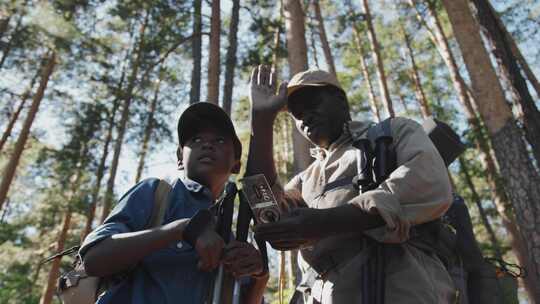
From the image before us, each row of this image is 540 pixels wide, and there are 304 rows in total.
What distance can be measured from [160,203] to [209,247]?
46 cm

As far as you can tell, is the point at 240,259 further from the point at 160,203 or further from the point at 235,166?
the point at 235,166

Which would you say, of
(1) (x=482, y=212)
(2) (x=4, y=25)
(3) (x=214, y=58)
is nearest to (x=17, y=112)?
(2) (x=4, y=25)

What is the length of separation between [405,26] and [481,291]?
1779 centimetres

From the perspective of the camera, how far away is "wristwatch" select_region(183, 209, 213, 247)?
1476mm

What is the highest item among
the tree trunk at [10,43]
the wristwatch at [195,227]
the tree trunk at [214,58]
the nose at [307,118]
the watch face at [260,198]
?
the tree trunk at [10,43]

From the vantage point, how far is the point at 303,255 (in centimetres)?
213

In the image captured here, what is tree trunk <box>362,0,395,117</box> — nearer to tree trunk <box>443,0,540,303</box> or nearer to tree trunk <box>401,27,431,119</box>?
tree trunk <box>401,27,431,119</box>

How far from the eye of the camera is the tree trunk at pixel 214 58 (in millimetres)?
8157

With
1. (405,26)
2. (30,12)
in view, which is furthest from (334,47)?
(30,12)

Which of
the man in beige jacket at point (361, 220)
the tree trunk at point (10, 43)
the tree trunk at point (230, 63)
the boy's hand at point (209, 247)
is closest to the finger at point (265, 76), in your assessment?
the man in beige jacket at point (361, 220)

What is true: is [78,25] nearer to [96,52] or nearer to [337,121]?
[96,52]

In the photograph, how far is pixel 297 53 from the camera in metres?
6.76

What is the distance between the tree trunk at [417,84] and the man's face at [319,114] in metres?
13.1

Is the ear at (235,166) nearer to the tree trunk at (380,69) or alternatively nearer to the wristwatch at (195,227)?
the wristwatch at (195,227)
